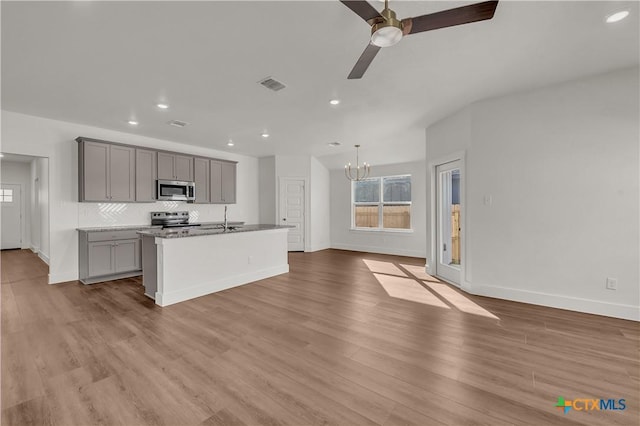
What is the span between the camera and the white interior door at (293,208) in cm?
780

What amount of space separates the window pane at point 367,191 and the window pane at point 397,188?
9.8 inches

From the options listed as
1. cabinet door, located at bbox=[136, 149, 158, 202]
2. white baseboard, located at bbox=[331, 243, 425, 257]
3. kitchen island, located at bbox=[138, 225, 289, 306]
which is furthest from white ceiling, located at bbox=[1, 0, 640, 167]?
white baseboard, located at bbox=[331, 243, 425, 257]

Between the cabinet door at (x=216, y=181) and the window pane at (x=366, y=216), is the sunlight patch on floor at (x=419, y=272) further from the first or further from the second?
the cabinet door at (x=216, y=181)

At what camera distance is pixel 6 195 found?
25.8 ft

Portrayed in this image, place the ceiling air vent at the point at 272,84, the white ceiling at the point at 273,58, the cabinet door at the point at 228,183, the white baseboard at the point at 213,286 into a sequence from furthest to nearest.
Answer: the cabinet door at the point at 228,183 → the white baseboard at the point at 213,286 → the ceiling air vent at the point at 272,84 → the white ceiling at the point at 273,58

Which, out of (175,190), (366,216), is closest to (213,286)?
(175,190)

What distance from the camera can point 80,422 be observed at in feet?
5.30

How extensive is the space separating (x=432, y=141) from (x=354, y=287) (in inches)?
116

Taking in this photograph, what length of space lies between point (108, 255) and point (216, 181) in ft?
9.04

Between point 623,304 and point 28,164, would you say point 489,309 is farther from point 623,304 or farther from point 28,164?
point 28,164

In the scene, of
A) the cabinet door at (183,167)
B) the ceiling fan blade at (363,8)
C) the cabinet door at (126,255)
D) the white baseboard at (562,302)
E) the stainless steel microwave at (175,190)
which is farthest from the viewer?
the cabinet door at (183,167)

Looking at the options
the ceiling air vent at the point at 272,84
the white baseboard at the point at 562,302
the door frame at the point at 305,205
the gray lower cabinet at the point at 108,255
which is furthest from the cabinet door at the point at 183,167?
the white baseboard at the point at 562,302

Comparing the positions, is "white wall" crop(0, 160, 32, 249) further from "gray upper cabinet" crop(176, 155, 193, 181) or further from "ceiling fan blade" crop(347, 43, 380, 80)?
"ceiling fan blade" crop(347, 43, 380, 80)

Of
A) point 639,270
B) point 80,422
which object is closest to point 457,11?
point 80,422
